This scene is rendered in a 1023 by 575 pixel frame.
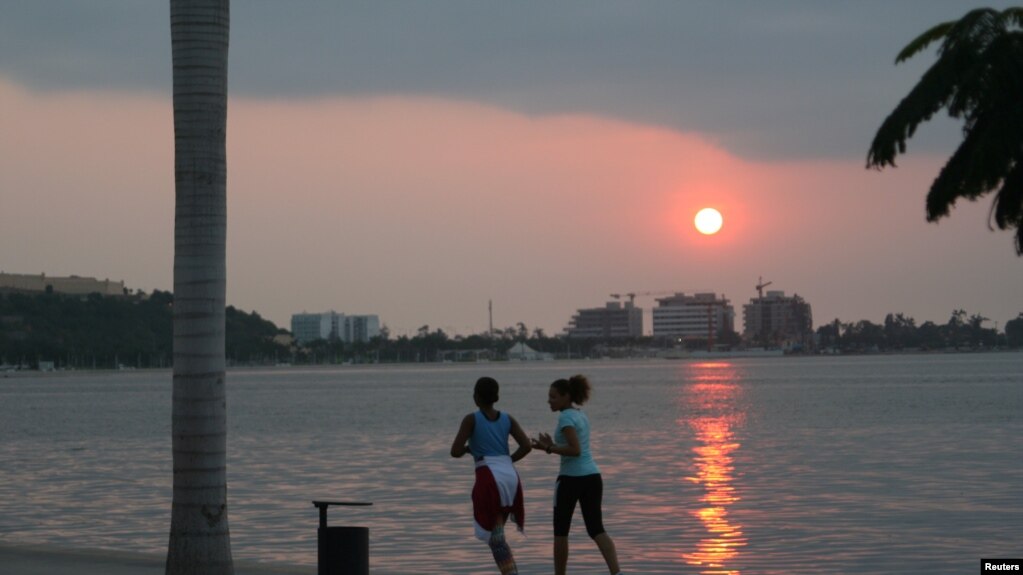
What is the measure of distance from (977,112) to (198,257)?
238 inches

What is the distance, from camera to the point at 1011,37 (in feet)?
21.6

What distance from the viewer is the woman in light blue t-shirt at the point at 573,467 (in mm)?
11633

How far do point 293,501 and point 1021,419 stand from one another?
138 feet

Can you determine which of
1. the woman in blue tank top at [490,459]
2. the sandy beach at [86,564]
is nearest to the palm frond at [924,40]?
the woman in blue tank top at [490,459]

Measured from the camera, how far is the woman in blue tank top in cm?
1119

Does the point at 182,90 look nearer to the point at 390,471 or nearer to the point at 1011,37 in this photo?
the point at 1011,37

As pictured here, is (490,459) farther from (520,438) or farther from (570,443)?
(570,443)

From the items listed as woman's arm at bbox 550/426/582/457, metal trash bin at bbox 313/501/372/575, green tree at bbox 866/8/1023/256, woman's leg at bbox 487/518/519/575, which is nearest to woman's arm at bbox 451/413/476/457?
woman's leg at bbox 487/518/519/575

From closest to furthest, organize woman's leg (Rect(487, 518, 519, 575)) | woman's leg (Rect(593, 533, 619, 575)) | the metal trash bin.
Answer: woman's leg (Rect(487, 518, 519, 575)) → the metal trash bin → woman's leg (Rect(593, 533, 619, 575))

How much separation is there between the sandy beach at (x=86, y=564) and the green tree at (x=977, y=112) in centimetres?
809

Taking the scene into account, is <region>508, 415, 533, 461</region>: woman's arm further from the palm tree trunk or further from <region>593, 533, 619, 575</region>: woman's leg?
the palm tree trunk

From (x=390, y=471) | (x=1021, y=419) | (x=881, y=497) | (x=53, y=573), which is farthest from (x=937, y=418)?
(x=53, y=573)

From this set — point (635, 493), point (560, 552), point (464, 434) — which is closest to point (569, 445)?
point (464, 434)

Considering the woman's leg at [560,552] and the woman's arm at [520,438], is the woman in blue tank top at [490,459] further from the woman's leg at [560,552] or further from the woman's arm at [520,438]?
the woman's leg at [560,552]
